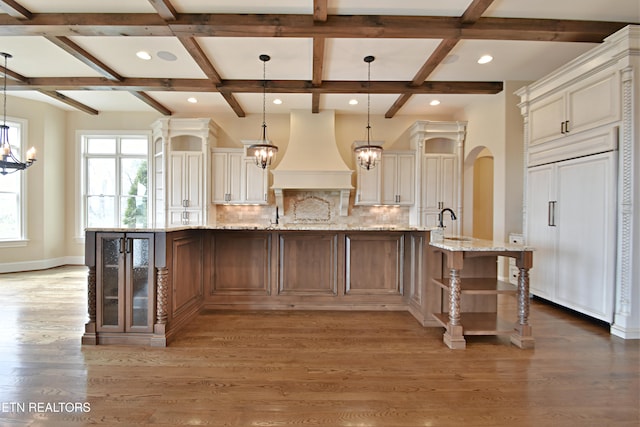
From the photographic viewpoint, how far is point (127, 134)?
260 inches

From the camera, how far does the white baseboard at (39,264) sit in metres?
5.73

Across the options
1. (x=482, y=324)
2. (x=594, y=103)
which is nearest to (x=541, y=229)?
(x=594, y=103)

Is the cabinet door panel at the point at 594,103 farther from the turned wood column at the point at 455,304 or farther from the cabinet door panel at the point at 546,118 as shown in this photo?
the turned wood column at the point at 455,304

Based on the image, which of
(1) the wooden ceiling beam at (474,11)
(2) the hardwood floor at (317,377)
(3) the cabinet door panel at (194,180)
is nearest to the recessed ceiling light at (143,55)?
(3) the cabinet door panel at (194,180)

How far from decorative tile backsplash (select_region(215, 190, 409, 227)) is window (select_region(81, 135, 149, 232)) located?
74.5 inches

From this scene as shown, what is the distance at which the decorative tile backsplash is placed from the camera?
6.52 meters

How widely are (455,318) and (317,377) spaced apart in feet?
4.33

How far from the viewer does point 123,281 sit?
2648 millimetres

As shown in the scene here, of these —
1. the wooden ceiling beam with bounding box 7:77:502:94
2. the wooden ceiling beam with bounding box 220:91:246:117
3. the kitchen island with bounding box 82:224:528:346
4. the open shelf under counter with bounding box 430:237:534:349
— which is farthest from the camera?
the wooden ceiling beam with bounding box 220:91:246:117

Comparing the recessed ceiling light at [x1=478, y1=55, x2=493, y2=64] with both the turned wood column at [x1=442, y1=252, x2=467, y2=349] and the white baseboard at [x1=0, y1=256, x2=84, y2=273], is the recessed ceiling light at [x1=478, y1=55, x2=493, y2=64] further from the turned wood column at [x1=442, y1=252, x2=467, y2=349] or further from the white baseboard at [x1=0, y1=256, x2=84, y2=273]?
the white baseboard at [x1=0, y1=256, x2=84, y2=273]

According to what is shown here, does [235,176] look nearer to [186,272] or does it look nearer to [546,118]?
[186,272]

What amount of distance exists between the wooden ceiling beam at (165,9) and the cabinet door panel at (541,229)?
4681 millimetres

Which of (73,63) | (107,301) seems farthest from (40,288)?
(73,63)

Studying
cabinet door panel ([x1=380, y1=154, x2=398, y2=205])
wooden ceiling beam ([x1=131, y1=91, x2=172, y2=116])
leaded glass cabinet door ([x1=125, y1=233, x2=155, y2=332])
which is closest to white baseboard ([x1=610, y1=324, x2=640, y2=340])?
cabinet door panel ([x1=380, y1=154, x2=398, y2=205])
